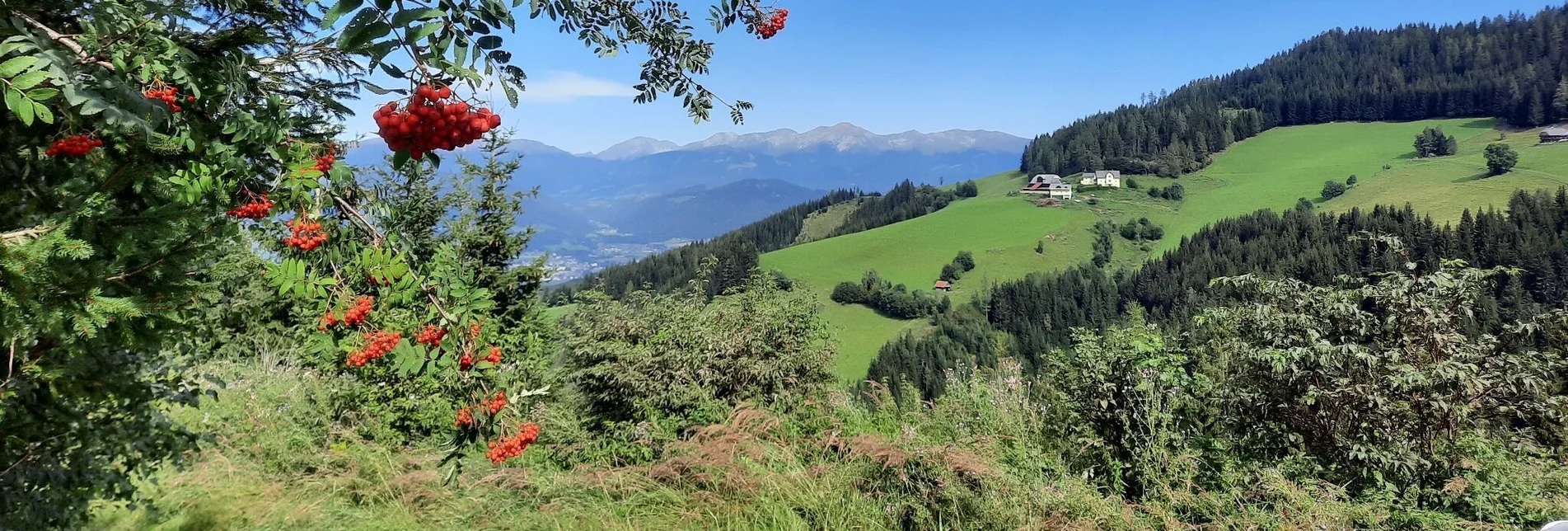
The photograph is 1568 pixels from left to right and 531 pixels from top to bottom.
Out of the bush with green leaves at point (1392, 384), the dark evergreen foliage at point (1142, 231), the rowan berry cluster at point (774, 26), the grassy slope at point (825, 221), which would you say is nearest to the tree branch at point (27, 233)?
the rowan berry cluster at point (774, 26)

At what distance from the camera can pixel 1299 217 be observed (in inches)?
2613

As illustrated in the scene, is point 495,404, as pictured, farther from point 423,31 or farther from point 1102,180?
point 1102,180

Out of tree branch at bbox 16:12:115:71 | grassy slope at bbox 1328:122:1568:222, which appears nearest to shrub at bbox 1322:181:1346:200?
grassy slope at bbox 1328:122:1568:222

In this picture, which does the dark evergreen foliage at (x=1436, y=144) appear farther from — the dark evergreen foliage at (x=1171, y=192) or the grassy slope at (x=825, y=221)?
the grassy slope at (x=825, y=221)

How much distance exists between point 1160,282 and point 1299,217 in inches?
702

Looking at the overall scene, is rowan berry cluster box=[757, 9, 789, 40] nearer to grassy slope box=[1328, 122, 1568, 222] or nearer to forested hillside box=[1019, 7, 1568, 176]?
grassy slope box=[1328, 122, 1568, 222]

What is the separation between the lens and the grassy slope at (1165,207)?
67625 millimetres

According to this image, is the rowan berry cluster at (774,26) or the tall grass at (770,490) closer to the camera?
the rowan berry cluster at (774,26)

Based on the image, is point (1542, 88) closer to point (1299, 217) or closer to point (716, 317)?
point (1299, 217)

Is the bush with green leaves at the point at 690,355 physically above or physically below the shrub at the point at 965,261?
above

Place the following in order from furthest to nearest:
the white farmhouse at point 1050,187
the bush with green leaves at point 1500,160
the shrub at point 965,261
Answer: the white farmhouse at point 1050,187, the shrub at point 965,261, the bush with green leaves at point 1500,160

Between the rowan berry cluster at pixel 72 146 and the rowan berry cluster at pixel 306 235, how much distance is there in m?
0.53

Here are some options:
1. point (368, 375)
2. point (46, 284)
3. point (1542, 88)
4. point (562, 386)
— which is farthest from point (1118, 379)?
point (1542, 88)

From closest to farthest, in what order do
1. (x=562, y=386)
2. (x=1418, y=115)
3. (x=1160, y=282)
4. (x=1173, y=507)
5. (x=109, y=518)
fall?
1. (x=1173, y=507)
2. (x=109, y=518)
3. (x=562, y=386)
4. (x=1160, y=282)
5. (x=1418, y=115)
